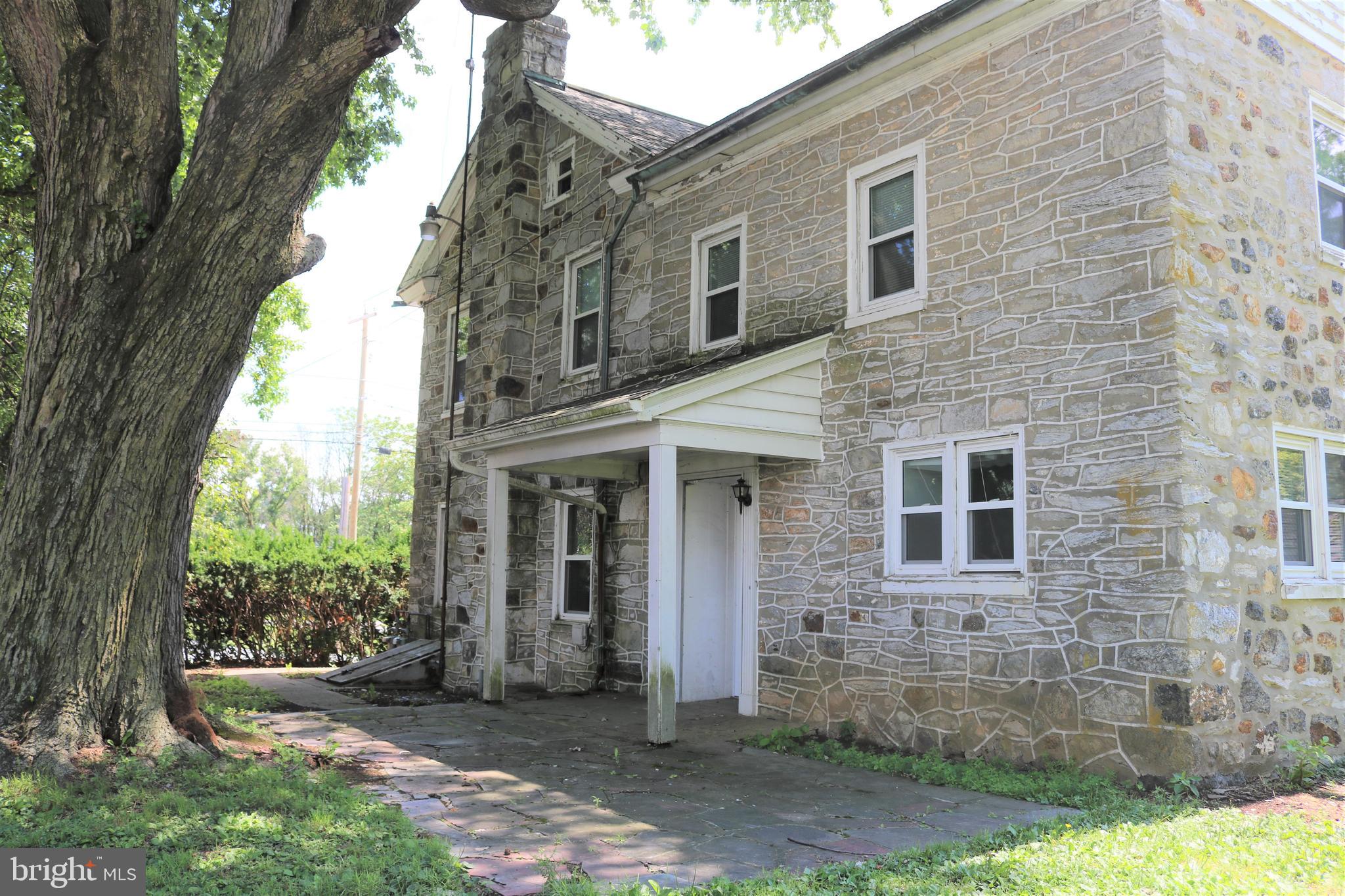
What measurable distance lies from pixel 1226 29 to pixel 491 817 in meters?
7.56

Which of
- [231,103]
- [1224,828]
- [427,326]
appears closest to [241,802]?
[231,103]

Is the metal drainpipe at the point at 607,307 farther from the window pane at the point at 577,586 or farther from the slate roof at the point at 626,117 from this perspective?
the window pane at the point at 577,586

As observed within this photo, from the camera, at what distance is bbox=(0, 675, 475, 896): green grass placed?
4070 millimetres

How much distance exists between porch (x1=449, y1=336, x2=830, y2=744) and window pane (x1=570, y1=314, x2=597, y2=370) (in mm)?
1757

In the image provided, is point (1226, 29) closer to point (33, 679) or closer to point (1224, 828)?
point (1224, 828)

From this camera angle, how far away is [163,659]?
6223 millimetres

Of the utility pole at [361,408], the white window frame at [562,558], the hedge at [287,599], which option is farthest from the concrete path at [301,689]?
the utility pole at [361,408]

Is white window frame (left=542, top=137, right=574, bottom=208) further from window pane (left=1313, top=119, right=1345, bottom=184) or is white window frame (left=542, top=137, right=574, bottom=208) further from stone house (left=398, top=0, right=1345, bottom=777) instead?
window pane (left=1313, top=119, right=1345, bottom=184)

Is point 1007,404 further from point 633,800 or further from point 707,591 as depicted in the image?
point 707,591

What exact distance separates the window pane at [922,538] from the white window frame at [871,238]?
5.63ft

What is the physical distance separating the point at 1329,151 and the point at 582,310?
8019 millimetres

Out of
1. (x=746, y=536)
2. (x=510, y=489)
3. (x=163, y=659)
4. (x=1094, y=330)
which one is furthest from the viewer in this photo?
(x=510, y=489)

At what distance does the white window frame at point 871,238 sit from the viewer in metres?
7.99

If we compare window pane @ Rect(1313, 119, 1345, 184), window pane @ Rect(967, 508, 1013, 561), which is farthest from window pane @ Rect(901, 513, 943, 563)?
window pane @ Rect(1313, 119, 1345, 184)
